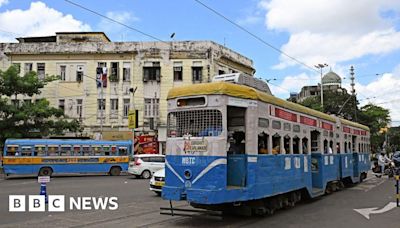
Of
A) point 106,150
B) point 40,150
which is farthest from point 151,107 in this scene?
point 40,150

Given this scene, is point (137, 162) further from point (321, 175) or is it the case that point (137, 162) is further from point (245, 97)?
point (245, 97)

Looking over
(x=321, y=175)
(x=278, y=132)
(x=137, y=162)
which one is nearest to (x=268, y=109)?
(x=278, y=132)

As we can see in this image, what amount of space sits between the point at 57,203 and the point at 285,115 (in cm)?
752

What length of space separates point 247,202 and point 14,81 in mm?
25331

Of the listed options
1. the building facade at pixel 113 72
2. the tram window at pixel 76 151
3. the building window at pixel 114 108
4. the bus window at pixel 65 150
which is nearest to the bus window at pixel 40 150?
the bus window at pixel 65 150

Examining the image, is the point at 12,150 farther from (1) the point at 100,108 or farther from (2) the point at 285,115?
(2) the point at 285,115

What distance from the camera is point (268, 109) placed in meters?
10.1

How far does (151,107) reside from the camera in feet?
114

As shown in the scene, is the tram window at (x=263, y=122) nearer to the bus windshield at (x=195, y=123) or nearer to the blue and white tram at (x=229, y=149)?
the blue and white tram at (x=229, y=149)

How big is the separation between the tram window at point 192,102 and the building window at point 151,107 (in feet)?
82.6

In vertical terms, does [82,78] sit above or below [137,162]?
above

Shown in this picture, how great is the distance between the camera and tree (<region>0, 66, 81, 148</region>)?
29.0 metres

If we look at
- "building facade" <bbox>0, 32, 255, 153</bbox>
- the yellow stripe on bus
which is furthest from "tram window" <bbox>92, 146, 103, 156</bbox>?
"building facade" <bbox>0, 32, 255, 153</bbox>

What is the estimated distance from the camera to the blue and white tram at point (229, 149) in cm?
864
